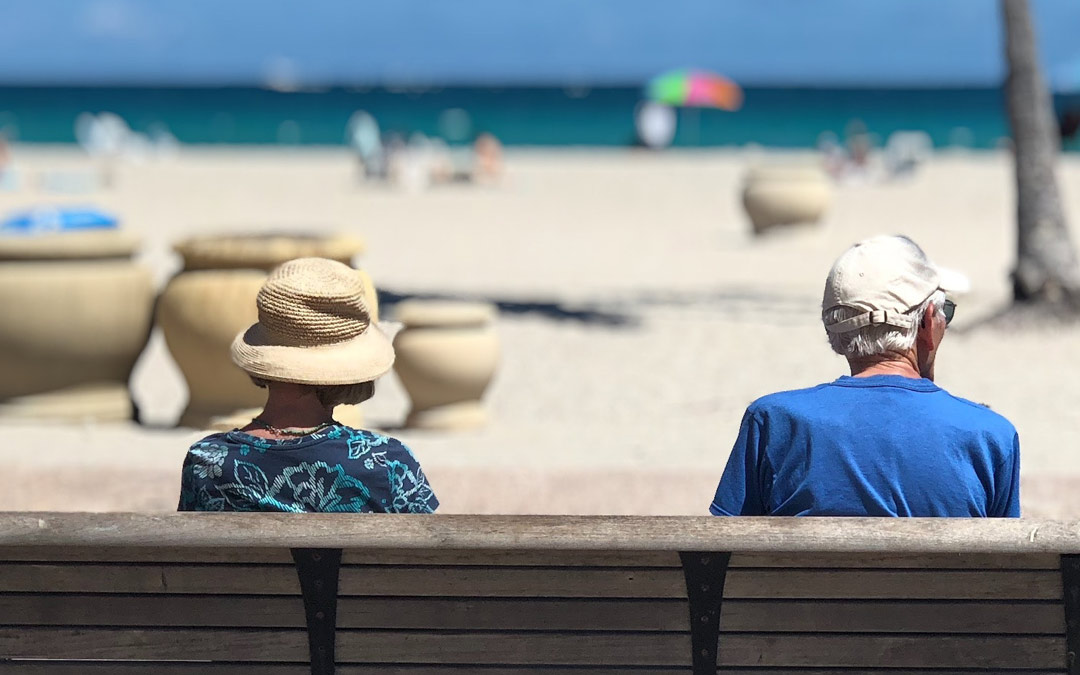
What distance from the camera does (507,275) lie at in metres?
16.0

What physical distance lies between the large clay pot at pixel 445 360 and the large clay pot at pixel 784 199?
11668 millimetres

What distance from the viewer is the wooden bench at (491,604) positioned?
2.66 meters

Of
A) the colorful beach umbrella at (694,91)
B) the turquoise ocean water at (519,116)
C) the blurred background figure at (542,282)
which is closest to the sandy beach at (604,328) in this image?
the blurred background figure at (542,282)

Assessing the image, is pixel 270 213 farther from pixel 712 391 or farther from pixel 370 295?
pixel 370 295

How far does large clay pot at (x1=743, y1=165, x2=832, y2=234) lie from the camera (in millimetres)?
19578

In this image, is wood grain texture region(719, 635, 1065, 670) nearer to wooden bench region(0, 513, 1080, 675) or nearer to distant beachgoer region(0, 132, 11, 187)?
wooden bench region(0, 513, 1080, 675)

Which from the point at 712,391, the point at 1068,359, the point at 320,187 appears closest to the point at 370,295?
the point at 712,391

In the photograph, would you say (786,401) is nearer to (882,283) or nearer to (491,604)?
(882,283)

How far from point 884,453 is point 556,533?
2.52 ft

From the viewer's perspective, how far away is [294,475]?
10.2ft

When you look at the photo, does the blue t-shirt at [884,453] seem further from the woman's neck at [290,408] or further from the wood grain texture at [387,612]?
the woman's neck at [290,408]

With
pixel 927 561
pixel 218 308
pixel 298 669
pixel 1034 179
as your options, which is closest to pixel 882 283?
pixel 927 561

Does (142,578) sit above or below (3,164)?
below

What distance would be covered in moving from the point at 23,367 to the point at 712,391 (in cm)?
416
